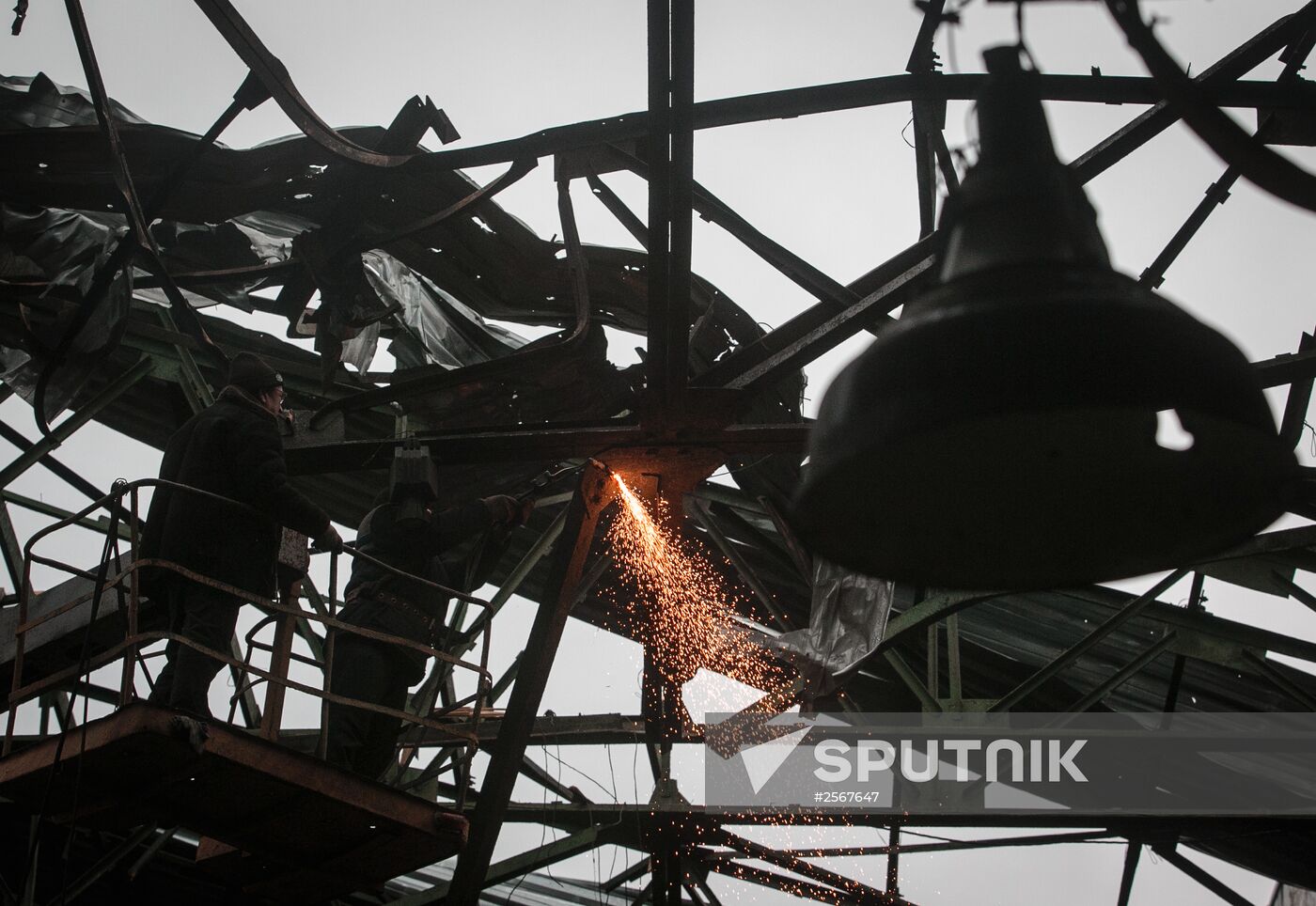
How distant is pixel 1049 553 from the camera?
2.52 meters

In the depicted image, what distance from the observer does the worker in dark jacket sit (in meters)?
5.28

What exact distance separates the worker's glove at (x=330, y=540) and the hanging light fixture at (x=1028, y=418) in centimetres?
329

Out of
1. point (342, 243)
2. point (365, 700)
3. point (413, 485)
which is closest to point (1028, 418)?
point (413, 485)

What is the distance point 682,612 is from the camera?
345 inches

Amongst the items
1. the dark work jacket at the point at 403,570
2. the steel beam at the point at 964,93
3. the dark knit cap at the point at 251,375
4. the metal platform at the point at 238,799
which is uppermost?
the steel beam at the point at 964,93

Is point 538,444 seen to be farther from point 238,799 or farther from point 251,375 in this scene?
point 238,799

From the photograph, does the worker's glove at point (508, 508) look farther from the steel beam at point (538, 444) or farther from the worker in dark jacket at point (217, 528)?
the worker in dark jacket at point (217, 528)

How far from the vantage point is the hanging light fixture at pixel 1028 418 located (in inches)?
83.7

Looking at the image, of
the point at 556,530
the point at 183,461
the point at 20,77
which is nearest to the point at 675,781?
the point at 556,530

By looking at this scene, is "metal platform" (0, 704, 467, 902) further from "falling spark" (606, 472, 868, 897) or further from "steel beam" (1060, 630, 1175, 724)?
"steel beam" (1060, 630, 1175, 724)

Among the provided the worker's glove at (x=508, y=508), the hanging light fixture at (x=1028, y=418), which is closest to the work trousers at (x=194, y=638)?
the worker's glove at (x=508, y=508)

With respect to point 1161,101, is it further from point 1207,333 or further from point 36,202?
point 36,202

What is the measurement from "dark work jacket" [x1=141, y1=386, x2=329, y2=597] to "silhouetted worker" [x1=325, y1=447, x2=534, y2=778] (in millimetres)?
665

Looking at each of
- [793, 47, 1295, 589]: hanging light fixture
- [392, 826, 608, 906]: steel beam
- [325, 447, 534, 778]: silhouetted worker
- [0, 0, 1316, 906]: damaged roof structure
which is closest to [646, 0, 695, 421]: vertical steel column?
[0, 0, 1316, 906]: damaged roof structure
